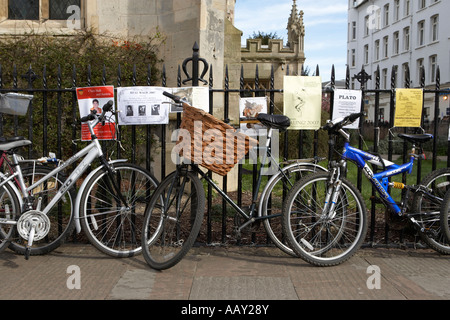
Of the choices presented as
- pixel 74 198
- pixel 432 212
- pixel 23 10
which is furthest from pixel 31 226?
pixel 23 10

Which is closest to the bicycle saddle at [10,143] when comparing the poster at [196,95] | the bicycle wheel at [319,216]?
the poster at [196,95]

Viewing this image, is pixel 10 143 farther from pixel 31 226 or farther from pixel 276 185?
pixel 276 185

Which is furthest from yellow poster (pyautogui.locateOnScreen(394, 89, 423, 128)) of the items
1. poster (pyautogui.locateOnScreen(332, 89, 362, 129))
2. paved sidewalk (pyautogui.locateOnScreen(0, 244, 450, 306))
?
paved sidewalk (pyautogui.locateOnScreen(0, 244, 450, 306))

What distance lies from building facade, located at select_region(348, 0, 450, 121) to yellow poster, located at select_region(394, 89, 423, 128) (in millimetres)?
28001

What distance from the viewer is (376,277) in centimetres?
385

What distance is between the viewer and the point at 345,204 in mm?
4203

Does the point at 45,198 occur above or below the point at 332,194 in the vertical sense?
below

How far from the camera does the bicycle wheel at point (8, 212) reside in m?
4.16

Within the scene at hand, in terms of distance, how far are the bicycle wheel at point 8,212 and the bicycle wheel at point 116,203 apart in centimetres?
56

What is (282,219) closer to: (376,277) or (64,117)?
(376,277)

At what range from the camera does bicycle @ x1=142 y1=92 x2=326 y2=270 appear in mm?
4043

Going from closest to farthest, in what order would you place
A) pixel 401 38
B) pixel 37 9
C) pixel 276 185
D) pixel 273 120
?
pixel 273 120, pixel 276 185, pixel 37 9, pixel 401 38

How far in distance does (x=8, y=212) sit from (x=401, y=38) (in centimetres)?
4516
